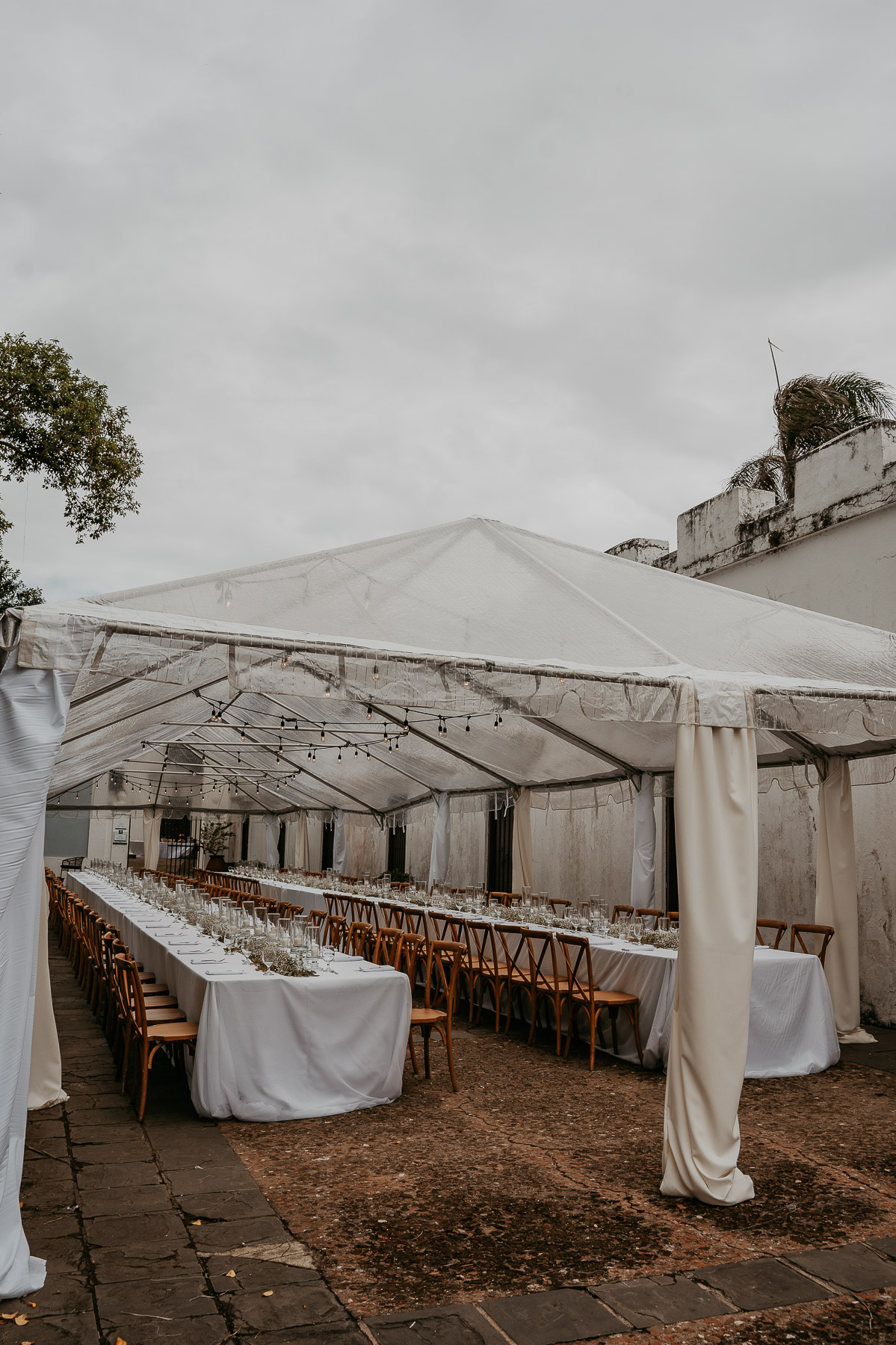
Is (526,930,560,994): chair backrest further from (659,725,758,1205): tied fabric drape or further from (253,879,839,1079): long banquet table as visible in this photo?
(659,725,758,1205): tied fabric drape

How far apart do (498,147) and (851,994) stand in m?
7.45

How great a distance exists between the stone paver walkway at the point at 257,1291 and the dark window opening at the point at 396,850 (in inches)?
575

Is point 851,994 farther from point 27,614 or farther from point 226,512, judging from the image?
point 226,512

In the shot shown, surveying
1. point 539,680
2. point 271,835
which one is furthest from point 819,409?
point 271,835

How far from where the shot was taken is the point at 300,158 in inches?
308

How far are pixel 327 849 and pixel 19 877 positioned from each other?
67.5 ft

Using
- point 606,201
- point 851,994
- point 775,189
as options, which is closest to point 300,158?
point 606,201

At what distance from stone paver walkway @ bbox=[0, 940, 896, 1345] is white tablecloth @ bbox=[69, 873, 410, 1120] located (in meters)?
0.86

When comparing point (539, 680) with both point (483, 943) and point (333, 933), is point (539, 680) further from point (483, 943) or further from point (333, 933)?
point (333, 933)

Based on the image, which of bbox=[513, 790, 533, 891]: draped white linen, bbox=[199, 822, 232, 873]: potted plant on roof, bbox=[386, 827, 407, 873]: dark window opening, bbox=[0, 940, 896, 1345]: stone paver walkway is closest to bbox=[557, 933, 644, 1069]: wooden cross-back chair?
bbox=[0, 940, 896, 1345]: stone paver walkway

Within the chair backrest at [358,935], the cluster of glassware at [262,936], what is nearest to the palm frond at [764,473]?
the chair backrest at [358,935]

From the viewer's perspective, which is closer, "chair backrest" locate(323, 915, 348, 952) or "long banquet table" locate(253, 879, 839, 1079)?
"long banquet table" locate(253, 879, 839, 1079)

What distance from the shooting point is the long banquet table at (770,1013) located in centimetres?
611

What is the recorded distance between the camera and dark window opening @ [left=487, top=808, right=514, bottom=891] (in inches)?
575
